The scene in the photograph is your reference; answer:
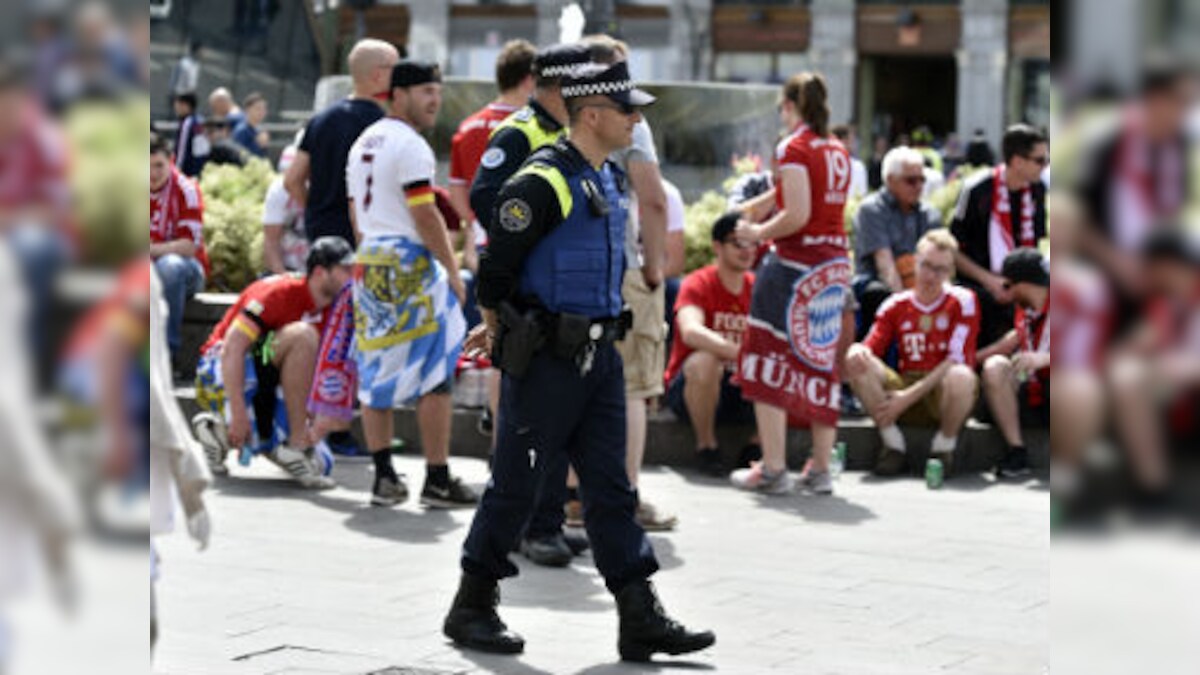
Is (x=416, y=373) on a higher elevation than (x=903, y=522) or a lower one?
higher

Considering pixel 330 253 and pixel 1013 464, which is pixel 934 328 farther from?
pixel 330 253

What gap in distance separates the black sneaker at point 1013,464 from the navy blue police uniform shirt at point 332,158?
10.5 ft

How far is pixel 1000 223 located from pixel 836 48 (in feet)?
105

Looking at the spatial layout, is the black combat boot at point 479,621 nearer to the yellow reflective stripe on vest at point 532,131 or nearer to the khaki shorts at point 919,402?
the yellow reflective stripe on vest at point 532,131

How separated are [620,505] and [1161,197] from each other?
4823mm

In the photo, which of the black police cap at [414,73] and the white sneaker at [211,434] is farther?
the white sneaker at [211,434]

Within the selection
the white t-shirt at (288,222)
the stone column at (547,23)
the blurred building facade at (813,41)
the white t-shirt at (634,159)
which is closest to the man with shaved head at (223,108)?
the white t-shirt at (288,222)

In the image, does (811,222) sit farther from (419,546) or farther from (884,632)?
(884,632)

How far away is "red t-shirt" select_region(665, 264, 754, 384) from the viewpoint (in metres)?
10.3

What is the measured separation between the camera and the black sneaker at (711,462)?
1027 centimetres

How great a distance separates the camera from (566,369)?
237 inches

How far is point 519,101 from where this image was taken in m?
8.67

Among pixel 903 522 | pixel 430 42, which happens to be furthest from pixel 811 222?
pixel 430 42

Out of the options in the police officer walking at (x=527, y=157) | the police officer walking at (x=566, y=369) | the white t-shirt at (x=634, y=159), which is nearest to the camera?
the police officer walking at (x=566, y=369)
